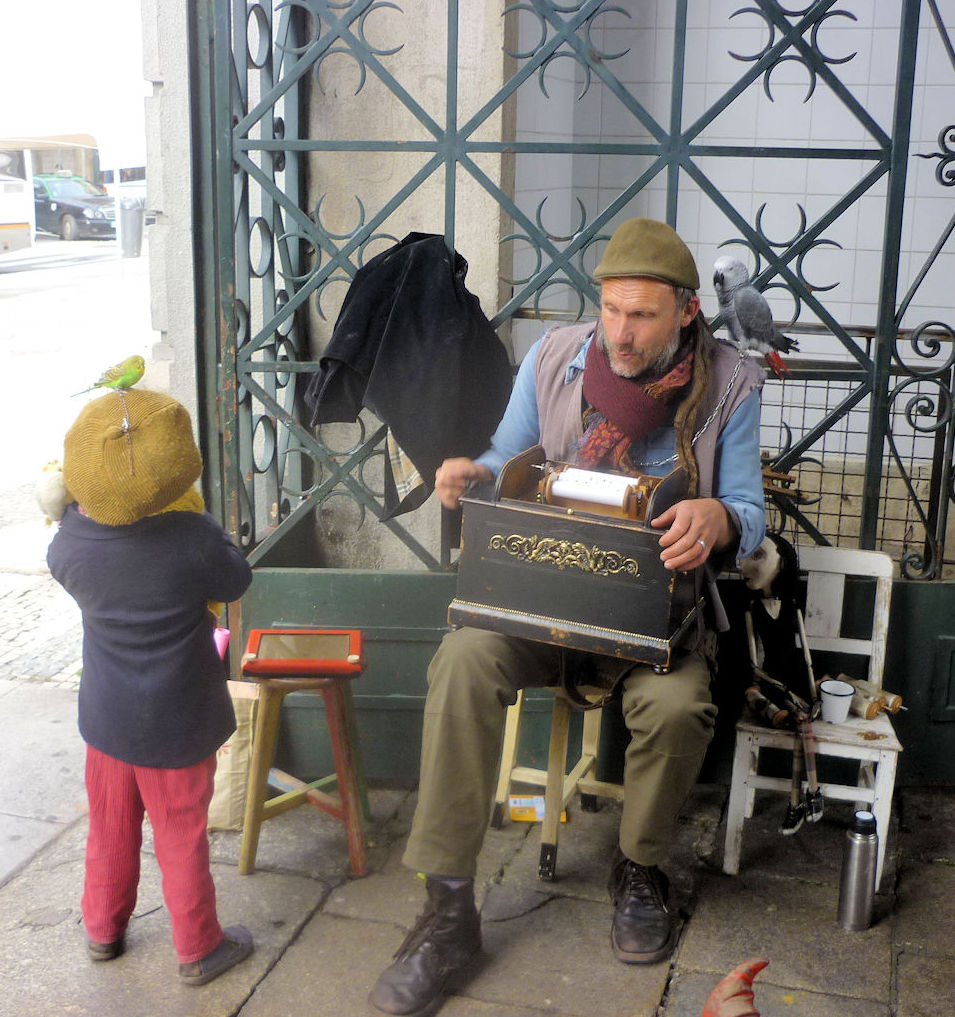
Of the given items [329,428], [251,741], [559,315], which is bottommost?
[251,741]

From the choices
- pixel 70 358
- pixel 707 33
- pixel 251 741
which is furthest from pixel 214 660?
pixel 70 358

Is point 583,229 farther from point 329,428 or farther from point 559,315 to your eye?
point 329,428

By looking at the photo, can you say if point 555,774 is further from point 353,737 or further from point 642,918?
point 353,737

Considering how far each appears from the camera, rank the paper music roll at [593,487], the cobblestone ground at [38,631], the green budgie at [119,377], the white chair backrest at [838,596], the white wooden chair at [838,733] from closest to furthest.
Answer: the green budgie at [119,377]
the paper music roll at [593,487]
the white wooden chair at [838,733]
the white chair backrest at [838,596]
the cobblestone ground at [38,631]

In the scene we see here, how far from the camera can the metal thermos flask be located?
105 inches

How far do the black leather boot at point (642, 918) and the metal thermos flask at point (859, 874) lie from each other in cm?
42

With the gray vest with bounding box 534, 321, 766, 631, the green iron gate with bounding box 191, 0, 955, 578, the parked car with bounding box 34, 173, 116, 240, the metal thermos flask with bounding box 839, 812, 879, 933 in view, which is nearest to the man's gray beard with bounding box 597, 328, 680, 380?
the gray vest with bounding box 534, 321, 766, 631

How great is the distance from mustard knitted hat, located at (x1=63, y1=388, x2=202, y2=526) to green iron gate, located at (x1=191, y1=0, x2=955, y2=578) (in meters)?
0.92

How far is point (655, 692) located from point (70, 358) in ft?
33.6

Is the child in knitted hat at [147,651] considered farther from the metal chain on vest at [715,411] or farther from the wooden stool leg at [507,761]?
the metal chain on vest at [715,411]

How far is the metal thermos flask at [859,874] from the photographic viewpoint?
105 inches

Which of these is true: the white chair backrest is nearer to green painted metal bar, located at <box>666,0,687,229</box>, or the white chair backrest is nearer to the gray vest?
the gray vest

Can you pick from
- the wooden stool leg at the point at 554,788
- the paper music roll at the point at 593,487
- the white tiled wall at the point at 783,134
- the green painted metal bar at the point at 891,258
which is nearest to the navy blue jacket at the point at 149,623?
the paper music roll at the point at 593,487

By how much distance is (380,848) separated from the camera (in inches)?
123
